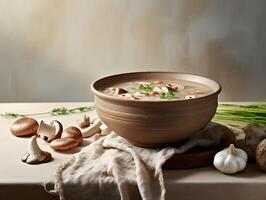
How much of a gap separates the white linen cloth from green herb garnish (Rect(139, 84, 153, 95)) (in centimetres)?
13

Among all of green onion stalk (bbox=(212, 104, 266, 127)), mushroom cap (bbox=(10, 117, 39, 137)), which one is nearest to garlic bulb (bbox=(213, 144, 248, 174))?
green onion stalk (bbox=(212, 104, 266, 127))

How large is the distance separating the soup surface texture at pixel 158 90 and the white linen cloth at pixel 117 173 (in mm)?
110

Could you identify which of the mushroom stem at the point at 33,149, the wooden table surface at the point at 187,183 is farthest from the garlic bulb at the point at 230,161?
the mushroom stem at the point at 33,149

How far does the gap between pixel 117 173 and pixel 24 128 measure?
384 millimetres

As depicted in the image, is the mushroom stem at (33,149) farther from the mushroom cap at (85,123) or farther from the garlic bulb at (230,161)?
the garlic bulb at (230,161)

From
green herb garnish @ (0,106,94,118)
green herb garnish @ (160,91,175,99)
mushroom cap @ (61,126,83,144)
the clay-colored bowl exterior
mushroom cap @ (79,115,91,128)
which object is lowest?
green herb garnish @ (0,106,94,118)

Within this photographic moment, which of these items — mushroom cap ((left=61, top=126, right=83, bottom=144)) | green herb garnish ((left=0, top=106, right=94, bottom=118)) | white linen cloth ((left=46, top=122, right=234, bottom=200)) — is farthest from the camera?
green herb garnish ((left=0, top=106, right=94, bottom=118))

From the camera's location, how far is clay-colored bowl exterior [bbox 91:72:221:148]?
98 centimetres

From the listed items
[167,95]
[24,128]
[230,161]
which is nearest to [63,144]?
[24,128]

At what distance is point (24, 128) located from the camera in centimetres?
124

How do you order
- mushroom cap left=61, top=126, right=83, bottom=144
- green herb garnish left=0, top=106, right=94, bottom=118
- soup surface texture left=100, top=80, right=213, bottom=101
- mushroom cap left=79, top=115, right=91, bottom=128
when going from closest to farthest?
soup surface texture left=100, top=80, right=213, bottom=101 < mushroom cap left=61, top=126, right=83, bottom=144 < mushroom cap left=79, top=115, right=91, bottom=128 < green herb garnish left=0, top=106, right=94, bottom=118

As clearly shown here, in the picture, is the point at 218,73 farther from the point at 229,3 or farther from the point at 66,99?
the point at 66,99

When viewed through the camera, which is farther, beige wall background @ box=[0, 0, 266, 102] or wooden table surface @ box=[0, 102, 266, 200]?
beige wall background @ box=[0, 0, 266, 102]

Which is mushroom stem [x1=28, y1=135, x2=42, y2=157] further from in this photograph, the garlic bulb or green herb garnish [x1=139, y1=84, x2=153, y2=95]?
the garlic bulb
